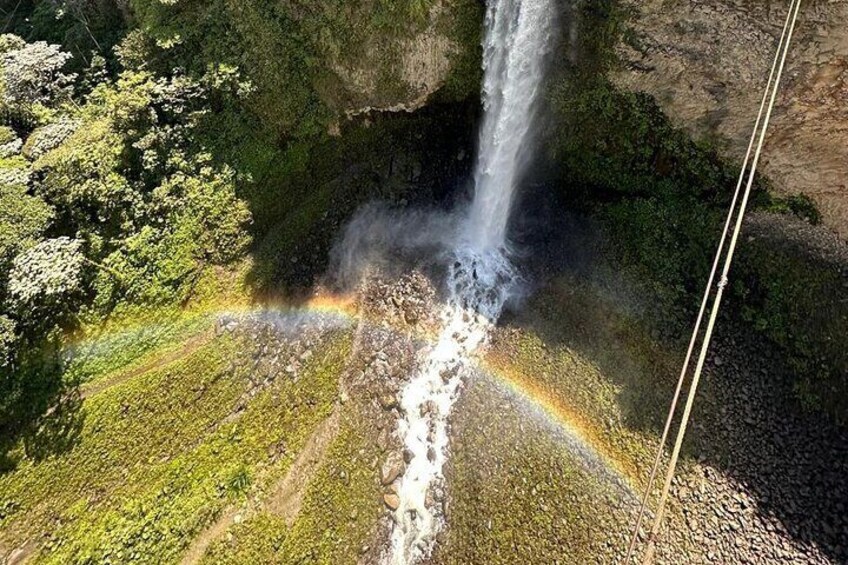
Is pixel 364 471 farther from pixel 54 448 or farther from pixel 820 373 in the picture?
pixel 820 373

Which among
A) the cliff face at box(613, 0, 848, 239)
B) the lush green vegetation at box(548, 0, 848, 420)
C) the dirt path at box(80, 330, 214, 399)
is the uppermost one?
the cliff face at box(613, 0, 848, 239)

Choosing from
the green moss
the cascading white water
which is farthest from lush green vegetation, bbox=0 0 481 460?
the green moss

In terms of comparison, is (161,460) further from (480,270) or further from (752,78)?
A: (752,78)

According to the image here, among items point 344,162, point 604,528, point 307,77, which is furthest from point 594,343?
point 307,77

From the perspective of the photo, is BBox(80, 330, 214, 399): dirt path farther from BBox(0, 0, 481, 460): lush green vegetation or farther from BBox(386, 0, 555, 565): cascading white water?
BBox(386, 0, 555, 565): cascading white water

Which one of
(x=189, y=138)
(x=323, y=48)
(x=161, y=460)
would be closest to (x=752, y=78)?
(x=323, y=48)

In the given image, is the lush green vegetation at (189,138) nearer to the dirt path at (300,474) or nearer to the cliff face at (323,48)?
the cliff face at (323,48)
